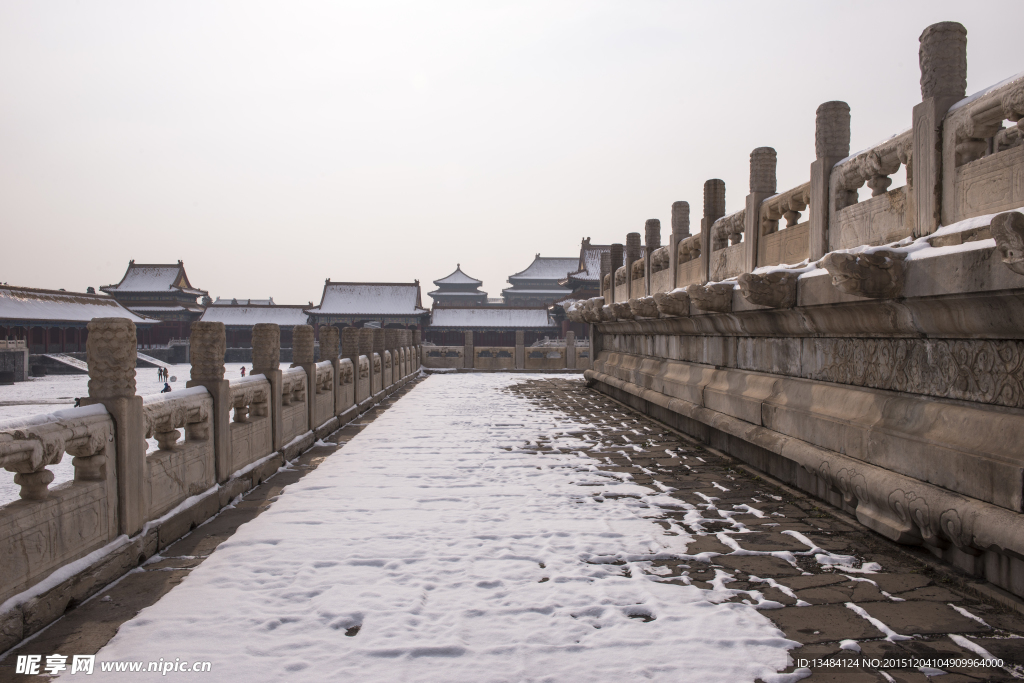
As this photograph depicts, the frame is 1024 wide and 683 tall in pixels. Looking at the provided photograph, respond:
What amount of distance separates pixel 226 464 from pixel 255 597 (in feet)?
6.81

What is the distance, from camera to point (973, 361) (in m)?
3.32

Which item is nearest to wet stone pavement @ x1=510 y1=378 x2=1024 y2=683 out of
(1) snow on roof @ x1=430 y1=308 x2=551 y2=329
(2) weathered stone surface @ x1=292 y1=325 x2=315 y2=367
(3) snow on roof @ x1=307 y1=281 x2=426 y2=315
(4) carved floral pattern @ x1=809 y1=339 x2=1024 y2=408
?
(4) carved floral pattern @ x1=809 y1=339 x2=1024 y2=408

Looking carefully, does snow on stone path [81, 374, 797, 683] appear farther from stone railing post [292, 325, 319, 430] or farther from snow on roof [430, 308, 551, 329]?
snow on roof [430, 308, 551, 329]

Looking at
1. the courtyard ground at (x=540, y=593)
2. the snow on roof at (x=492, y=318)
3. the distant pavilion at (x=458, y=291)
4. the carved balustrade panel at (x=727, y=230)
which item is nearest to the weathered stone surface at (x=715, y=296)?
the carved balustrade panel at (x=727, y=230)

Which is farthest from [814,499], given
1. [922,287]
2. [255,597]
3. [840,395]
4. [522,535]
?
[255,597]

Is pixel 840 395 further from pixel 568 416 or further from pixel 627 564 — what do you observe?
pixel 568 416

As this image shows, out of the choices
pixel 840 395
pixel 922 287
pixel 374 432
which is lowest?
pixel 374 432

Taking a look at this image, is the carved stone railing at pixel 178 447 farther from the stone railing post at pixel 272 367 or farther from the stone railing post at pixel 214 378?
the stone railing post at pixel 272 367

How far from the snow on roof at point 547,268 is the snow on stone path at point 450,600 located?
5299 cm

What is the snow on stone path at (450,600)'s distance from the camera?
242 centimetres

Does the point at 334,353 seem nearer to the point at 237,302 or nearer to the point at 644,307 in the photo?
the point at 644,307

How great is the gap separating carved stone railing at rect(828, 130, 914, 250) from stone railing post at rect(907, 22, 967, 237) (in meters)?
0.15

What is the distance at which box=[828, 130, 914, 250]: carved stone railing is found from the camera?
13.4 ft

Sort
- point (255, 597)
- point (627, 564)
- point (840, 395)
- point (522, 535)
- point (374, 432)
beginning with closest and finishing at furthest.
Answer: point (255, 597) → point (627, 564) → point (522, 535) → point (840, 395) → point (374, 432)
